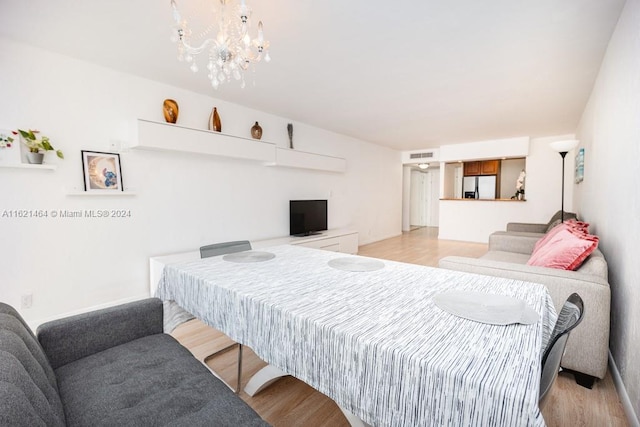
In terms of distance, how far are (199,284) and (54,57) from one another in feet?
8.80

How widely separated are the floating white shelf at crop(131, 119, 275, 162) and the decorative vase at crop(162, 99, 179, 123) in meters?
0.14

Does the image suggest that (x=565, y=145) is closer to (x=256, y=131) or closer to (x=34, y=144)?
(x=256, y=131)

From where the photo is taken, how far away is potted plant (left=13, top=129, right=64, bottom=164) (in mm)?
2404

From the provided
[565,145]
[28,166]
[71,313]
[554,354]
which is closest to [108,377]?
[554,354]

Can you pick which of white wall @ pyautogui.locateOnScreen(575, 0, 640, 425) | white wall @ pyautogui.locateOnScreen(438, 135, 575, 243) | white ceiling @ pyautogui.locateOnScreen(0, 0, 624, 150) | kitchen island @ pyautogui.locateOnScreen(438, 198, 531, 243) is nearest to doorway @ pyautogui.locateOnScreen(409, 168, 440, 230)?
kitchen island @ pyautogui.locateOnScreen(438, 198, 531, 243)

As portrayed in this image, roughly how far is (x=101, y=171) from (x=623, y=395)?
14.1 ft

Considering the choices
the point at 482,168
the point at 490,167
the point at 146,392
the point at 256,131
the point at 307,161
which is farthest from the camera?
the point at 482,168

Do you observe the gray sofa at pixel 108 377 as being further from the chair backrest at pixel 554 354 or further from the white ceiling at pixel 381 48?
the white ceiling at pixel 381 48

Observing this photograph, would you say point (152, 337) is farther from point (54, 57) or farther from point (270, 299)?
point (54, 57)

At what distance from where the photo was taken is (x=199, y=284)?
1500 millimetres

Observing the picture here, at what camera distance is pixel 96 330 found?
1.36 metres

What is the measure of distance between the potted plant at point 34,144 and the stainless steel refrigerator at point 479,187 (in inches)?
324

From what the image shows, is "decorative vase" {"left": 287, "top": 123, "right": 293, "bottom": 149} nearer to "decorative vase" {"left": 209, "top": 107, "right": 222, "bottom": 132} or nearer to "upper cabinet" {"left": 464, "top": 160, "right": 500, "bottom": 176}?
"decorative vase" {"left": 209, "top": 107, "right": 222, "bottom": 132}

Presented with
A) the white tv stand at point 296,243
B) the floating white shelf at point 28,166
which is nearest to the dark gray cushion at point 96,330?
the white tv stand at point 296,243
